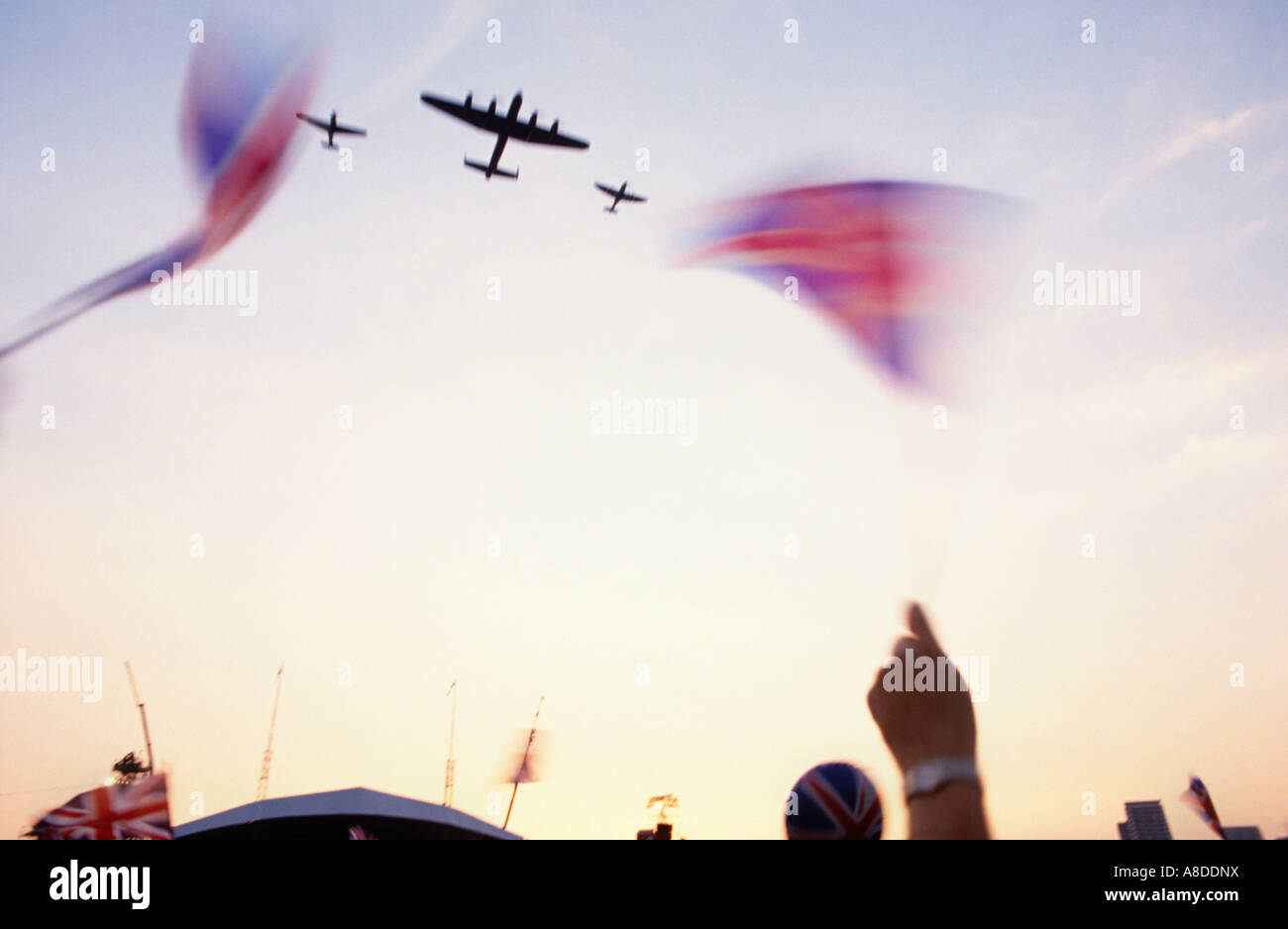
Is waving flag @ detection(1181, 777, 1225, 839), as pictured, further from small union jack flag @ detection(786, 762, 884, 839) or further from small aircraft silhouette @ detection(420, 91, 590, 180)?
small aircraft silhouette @ detection(420, 91, 590, 180)

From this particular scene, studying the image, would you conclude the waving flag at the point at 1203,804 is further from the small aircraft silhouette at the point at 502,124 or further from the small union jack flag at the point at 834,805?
the small aircraft silhouette at the point at 502,124

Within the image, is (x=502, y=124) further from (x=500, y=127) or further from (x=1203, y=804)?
(x=1203, y=804)

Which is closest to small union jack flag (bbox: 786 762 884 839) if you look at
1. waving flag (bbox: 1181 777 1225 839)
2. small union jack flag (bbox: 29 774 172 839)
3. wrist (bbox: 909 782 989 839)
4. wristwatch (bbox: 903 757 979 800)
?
wrist (bbox: 909 782 989 839)

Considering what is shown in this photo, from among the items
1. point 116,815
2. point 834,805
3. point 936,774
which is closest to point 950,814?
point 936,774

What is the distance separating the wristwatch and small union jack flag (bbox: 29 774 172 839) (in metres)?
29.7

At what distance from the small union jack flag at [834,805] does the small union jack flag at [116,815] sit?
2329cm

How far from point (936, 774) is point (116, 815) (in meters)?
32.8

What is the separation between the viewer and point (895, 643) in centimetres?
3597

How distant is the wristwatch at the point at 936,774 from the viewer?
35562 mm

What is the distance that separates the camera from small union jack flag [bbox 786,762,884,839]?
1167 inches

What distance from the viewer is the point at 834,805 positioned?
3003cm
